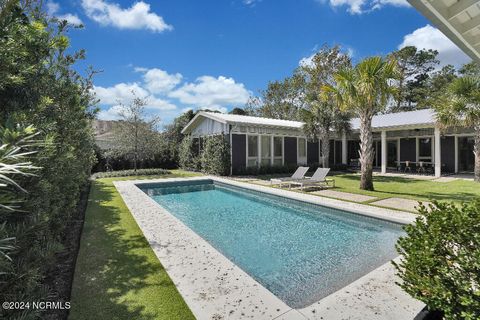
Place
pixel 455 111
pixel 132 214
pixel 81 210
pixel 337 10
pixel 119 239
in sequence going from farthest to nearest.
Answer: pixel 337 10 → pixel 455 111 → pixel 81 210 → pixel 132 214 → pixel 119 239

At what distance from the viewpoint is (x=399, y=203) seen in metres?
9.60

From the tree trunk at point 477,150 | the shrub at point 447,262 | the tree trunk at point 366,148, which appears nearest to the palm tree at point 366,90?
the tree trunk at point 366,148

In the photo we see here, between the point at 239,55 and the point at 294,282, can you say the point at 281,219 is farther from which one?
the point at 239,55

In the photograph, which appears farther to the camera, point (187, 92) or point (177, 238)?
point (187, 92)

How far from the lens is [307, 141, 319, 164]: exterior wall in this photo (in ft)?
76.2

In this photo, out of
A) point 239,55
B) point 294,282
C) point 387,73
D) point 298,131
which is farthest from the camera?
point 239,55

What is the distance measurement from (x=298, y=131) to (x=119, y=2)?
53.2 ft

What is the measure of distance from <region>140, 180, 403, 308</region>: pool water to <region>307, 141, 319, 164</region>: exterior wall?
1211cm

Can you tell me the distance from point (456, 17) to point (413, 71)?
43097 millimetres

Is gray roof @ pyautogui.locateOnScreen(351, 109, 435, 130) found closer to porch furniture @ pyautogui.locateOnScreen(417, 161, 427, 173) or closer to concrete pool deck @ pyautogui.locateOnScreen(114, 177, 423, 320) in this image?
porch furniture @ pyautogui.locateOnScreen(417, 161, 427, 173)

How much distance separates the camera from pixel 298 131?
2194cm

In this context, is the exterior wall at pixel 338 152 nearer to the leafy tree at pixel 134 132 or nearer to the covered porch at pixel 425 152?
the covered porch at pixel 425 152

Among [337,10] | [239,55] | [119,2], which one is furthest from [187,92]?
[119,2]

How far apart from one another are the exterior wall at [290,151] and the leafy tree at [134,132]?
39.5 ft
